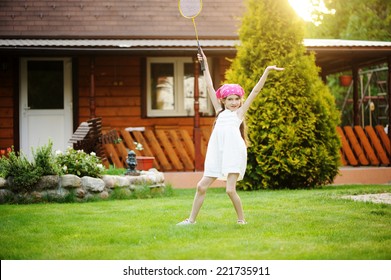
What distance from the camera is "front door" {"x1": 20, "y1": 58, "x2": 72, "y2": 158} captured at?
1484 centimetres

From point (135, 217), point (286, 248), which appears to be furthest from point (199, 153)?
point (286, 248)

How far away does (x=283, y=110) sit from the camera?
11016 mm

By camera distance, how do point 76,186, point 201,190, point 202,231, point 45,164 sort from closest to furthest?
point 202,231, point 201,190, point 45,164, point 76,186

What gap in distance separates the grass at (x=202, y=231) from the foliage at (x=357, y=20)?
10595mm

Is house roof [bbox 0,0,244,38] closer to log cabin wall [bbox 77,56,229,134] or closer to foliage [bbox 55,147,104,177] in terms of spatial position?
log cabin wall [bbox 77,56,229,134]

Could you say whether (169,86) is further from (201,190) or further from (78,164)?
(201,190)

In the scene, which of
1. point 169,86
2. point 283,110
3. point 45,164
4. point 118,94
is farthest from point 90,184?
point 169,86

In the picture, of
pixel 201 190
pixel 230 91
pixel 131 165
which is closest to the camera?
pixel 201 190

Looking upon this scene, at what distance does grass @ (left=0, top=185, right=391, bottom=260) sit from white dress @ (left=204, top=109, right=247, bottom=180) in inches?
22.5

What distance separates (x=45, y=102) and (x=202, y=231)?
937 centimetres

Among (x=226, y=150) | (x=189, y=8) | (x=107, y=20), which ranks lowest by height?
(x=226, y=150)

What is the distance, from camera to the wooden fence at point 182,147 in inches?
529

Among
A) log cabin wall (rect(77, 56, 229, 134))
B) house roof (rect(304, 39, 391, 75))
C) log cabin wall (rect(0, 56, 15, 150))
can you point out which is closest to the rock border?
house roof (rect(304, 39, 391, 75))

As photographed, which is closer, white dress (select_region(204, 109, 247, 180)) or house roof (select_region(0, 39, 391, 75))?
white dress (select_region(204, 109, 247, 180))
